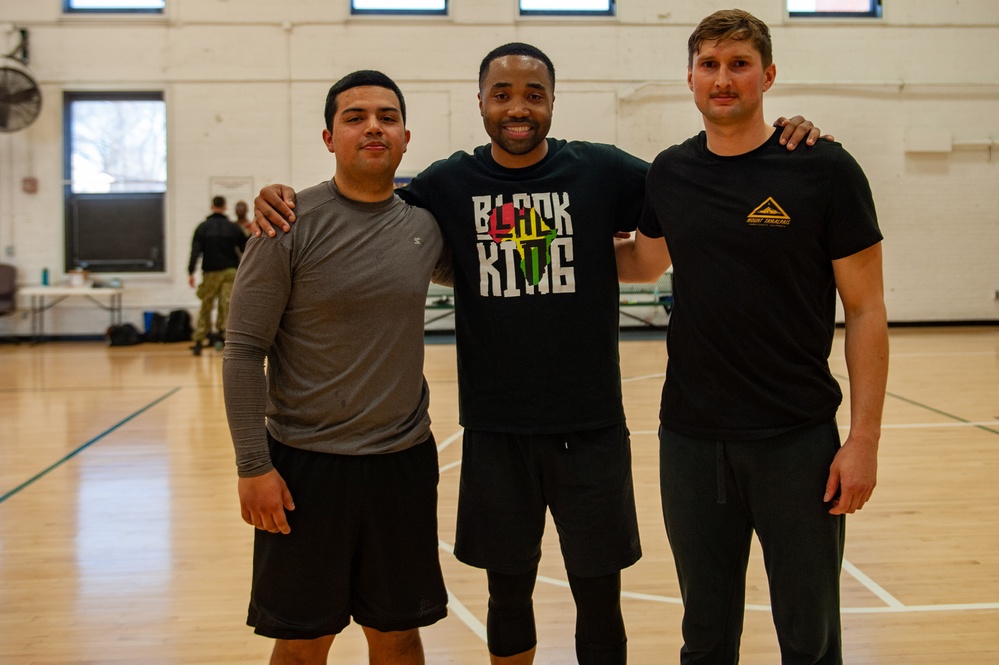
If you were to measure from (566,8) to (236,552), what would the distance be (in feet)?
32.2

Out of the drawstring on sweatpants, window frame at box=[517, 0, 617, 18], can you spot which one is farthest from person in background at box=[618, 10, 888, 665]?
window frame at box=[517, 0, 617, 18]

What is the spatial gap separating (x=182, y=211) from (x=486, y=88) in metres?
10.3

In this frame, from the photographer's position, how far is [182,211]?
11.4 meters

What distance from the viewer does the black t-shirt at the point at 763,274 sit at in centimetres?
181

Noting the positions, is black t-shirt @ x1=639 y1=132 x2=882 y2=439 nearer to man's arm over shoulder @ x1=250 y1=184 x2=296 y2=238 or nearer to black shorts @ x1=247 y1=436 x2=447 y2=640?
black shorts @ x1=247 y1=436 x2=447 y2=640

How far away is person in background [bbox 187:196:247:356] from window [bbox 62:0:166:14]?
3219mm

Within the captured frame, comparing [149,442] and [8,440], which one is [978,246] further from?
[8,440]

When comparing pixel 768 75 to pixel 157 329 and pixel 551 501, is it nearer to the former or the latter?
pixel 551 501

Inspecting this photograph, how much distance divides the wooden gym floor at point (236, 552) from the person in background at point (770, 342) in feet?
3.11

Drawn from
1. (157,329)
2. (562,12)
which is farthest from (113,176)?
(562,12)

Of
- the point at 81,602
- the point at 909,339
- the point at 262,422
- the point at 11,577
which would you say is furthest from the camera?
the point at 909,339

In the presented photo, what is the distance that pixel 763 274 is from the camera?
6.08ft

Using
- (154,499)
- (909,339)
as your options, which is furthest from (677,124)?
(154,499)

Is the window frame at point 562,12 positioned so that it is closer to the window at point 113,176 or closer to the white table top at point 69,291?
the window at point 113,176
